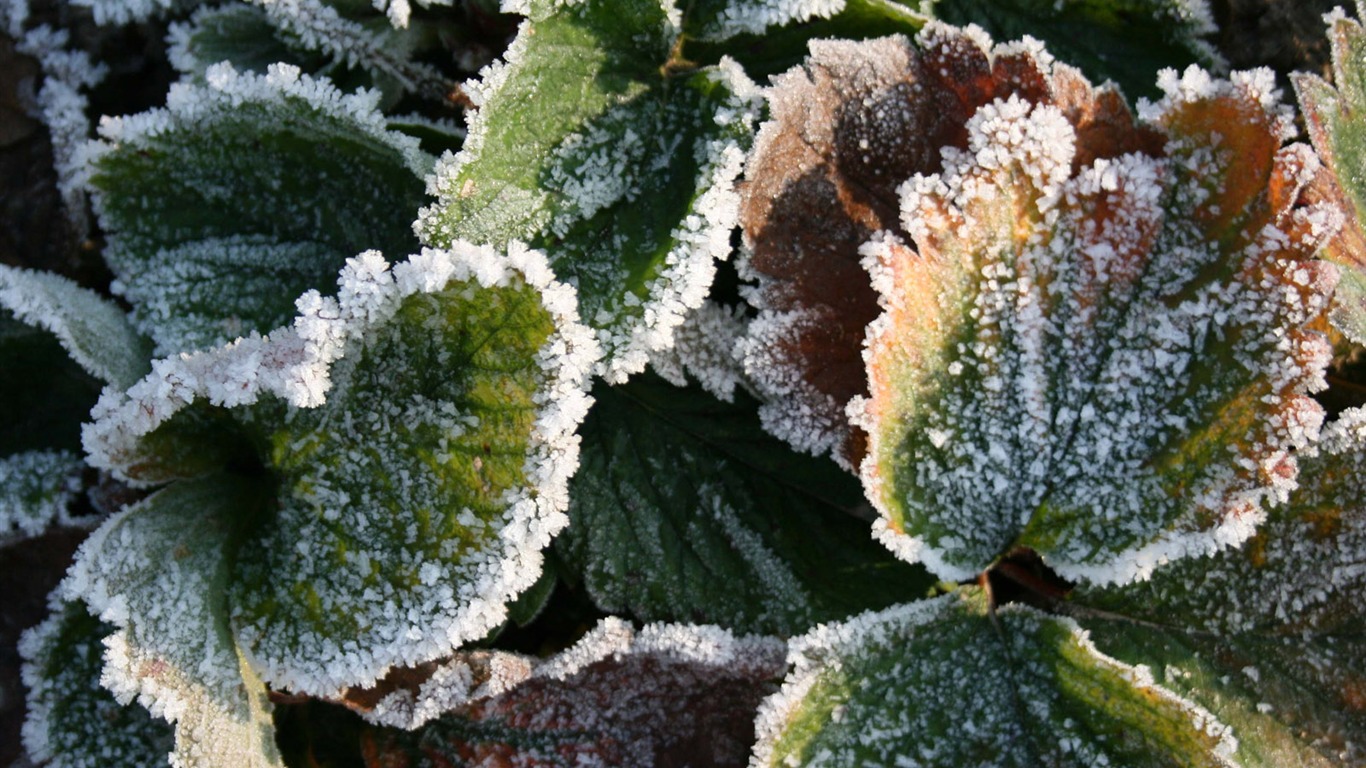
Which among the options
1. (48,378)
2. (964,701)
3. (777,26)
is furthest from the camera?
(48,378)

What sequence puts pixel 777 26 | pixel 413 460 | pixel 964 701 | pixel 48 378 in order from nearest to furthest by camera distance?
1. pixel 413 460
2. pixel 964 701
3. pixel 777 26
4. pixel 48 378

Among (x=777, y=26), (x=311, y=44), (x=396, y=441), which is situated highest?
(x=777, y=26)

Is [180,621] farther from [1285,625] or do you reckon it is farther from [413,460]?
[1285,625]

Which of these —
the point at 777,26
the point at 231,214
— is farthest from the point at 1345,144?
the point at 231,214

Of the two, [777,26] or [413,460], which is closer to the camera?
[413,460]

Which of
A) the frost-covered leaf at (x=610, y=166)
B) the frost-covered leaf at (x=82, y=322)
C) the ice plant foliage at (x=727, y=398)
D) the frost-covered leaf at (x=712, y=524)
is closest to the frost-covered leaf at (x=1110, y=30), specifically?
the ice plant foliage at (x=727, y=398)

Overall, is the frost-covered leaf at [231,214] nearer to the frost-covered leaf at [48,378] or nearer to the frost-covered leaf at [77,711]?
the frost-covered leaf at [48,378]

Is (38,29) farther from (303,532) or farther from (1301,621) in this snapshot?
(1301,621)
